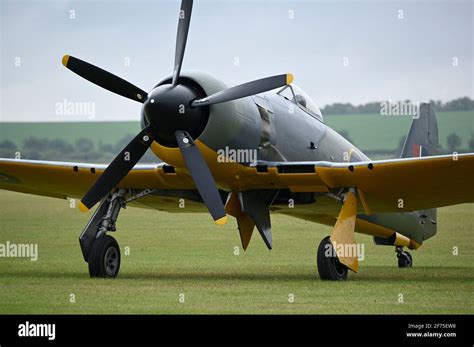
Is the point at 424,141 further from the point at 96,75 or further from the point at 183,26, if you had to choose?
the point at 96,75

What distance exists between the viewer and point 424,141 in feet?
71.6

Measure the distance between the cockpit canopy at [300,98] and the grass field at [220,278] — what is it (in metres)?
2.81

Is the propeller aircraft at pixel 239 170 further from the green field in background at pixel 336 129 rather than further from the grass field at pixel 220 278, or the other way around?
the green field in background at pixel 336 129

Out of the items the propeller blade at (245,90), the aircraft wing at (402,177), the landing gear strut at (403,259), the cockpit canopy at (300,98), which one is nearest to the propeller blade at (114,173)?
the propeller blade at (245,90)

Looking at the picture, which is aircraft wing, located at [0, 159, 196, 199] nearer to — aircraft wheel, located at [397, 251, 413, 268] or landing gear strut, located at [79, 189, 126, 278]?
landing gear strut, located at [79, 189, 126, 278]

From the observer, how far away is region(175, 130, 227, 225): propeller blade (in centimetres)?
1487

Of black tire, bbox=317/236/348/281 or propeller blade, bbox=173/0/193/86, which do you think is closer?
propeller blade, bbox=173/0/193/86

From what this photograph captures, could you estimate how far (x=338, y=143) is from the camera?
733 inches

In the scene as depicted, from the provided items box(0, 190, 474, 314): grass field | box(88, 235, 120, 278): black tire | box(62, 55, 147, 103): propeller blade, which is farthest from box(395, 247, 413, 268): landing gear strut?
box(62, 55, 147, 103): propeller blade

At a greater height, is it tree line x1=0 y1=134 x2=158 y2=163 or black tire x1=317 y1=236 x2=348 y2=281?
tree line x1=0 y1=134 x2=158 y2=163

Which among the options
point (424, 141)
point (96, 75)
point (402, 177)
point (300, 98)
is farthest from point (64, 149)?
point (402, 177)

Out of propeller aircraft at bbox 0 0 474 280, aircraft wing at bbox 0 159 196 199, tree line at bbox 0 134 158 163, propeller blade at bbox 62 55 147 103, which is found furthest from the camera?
tree line at bbox 0 134 158 163

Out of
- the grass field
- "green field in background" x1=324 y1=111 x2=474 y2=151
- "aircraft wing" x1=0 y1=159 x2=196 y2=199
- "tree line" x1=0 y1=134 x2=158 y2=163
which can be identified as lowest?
the grass field
